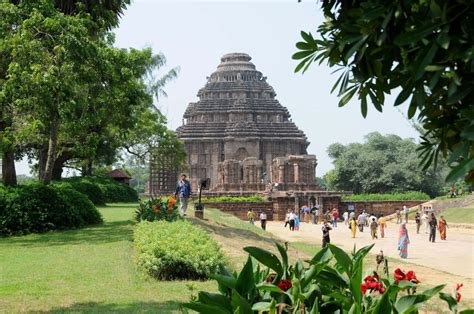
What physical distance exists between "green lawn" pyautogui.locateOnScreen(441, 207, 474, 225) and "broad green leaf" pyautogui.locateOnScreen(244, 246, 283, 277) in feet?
105

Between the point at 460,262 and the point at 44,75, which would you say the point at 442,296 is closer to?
the point at 44,75

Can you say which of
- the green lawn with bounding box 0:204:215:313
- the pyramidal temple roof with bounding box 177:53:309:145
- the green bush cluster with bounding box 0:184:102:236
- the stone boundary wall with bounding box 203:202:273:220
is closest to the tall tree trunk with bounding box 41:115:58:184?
the green bush cluster with bounding box 0:184:102:236

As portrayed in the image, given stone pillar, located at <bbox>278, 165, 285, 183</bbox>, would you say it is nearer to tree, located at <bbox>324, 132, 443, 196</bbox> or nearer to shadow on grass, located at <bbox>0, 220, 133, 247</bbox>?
tree, located at <bbox>324, 132, 443, 196</bbox>

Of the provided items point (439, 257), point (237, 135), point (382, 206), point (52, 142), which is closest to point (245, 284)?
point (52, 142)

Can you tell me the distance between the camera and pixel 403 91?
2730mm

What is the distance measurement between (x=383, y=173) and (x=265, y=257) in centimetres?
5558

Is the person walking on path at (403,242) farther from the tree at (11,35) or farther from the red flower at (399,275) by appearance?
the red flower at (399,275)

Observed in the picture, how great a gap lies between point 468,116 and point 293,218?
1144 inches

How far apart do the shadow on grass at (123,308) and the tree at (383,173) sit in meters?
50.4

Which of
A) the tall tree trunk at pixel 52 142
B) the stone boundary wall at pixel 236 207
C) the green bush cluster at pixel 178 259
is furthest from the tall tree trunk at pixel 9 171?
the stone boundary wall at pixel 236 207

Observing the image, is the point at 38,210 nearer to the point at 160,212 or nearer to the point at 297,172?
the point at 160,212

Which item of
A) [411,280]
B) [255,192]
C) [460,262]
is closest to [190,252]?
[411,280]

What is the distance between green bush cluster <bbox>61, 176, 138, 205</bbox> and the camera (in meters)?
28.6

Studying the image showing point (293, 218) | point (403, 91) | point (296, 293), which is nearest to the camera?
point (403, 91)
